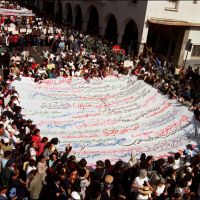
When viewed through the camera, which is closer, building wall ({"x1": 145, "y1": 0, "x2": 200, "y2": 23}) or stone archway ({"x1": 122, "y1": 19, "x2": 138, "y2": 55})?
building wall ({"x1": 145, "y1": 0, "x2": 200, "y2": 23})

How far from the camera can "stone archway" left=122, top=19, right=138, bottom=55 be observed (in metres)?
26.7

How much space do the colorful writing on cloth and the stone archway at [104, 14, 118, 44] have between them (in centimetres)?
1309

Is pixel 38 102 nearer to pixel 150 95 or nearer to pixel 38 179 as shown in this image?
pixel 150 95

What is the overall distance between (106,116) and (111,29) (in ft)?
56.5

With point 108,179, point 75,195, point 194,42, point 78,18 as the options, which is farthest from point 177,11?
point 75,195

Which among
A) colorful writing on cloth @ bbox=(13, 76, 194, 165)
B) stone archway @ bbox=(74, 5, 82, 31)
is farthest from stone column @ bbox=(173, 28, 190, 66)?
stone archway @ bbox=(74, 5, 82, 31)

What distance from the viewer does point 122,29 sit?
89.0 feet

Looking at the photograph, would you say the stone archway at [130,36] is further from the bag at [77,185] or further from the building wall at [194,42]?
the bag at [77,185]

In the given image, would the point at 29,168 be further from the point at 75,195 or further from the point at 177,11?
the point at 177,11

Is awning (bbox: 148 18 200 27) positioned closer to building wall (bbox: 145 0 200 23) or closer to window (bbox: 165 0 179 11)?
building wall (bbox: 145 0 200 23)

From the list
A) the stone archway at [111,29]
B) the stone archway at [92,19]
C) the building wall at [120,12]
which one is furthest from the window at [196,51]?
the stone archway at [92,19]

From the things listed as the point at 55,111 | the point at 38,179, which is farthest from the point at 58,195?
the point at 55,111

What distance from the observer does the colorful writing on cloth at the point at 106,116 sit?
12.4 metres

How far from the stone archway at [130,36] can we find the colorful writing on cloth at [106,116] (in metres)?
9.83
